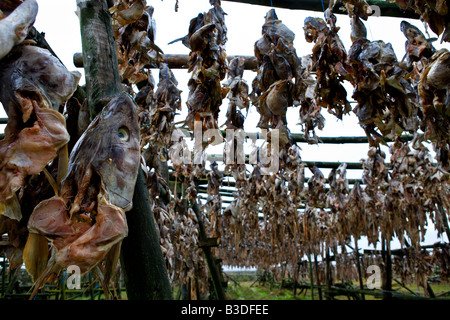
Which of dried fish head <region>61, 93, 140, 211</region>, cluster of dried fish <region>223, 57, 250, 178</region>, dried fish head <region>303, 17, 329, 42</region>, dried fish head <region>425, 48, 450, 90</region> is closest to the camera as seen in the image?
dried fish head <region>61, 93, 140, 211</region>

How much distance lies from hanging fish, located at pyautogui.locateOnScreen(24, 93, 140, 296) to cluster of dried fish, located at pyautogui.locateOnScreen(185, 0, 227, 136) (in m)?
0.70

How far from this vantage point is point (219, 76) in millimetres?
1518

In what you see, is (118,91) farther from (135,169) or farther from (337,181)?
(337,181)

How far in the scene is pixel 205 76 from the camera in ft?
4.74

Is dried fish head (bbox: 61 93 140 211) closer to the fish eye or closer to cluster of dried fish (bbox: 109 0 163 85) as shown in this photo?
the fish eye

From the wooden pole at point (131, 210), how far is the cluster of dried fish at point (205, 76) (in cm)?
44

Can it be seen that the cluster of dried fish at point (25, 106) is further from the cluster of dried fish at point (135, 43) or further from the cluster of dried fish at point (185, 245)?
the cluster of dried fish at point (185, 245)

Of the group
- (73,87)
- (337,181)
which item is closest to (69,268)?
(73,87)

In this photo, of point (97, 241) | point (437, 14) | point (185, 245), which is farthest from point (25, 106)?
point (185, 245)

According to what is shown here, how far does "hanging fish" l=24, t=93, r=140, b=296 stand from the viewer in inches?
23.0

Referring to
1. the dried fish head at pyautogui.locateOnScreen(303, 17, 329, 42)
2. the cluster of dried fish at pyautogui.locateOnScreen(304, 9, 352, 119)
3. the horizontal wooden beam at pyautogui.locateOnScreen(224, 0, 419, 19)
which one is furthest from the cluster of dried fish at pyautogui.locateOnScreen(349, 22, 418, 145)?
the horizontal wooden beam at pyautogui.locateOnScreen(224, 0, 419, 19)

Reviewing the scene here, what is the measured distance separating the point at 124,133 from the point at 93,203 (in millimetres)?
192

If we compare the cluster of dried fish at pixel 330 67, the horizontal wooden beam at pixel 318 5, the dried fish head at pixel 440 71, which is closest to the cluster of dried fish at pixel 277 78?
the cluster of dried fish at pixel 330 67

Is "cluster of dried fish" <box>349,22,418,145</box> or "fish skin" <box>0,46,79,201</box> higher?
"cluster of dried fish" <box>349,22,418,145</box>
